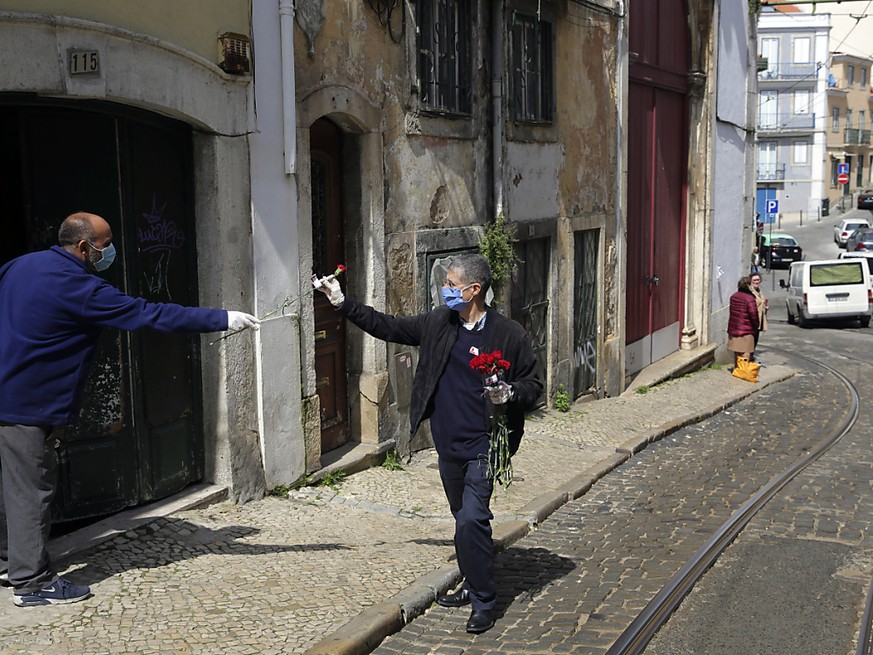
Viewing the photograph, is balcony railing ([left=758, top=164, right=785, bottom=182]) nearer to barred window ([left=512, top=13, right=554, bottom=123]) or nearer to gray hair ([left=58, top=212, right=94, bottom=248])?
barred window ([left=512, top=13, right=554, bottom=123])

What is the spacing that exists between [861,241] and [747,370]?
27794 mm

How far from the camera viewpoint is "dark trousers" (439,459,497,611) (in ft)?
17.6

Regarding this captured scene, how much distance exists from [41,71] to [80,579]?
109 inches

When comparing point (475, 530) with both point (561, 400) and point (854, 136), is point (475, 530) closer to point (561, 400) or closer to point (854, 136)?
point (561, 400)

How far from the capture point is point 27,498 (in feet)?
16.4

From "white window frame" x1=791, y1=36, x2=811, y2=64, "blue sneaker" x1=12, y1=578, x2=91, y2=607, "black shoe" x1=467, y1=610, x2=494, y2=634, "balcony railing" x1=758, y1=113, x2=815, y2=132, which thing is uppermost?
"white window frame" x1=791, y1=36, x2=811, y2=64

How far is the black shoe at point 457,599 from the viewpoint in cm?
574

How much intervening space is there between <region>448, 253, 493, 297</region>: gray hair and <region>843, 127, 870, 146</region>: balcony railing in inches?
2632

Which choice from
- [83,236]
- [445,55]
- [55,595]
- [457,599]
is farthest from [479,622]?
[445,55]

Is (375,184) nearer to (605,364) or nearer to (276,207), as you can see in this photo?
(276,207)

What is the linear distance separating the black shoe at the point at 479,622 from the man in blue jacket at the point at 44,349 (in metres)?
1.94

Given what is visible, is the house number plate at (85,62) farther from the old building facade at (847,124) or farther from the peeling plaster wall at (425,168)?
the old building facade at (847,124)

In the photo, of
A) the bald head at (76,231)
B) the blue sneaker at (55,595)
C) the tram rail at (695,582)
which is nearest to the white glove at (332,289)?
the bald head at (76,231)

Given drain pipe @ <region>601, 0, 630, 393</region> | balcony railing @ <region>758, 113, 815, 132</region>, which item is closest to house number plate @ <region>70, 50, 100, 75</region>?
drain pipe @ <region>601, 0, 630, 393</region>
